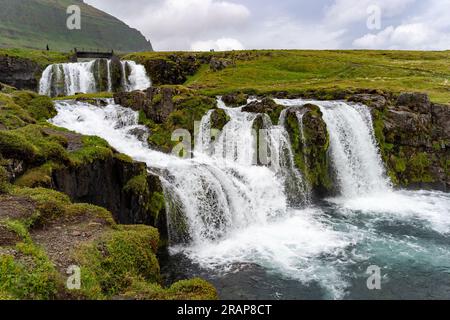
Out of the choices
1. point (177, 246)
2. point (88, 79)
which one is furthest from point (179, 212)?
point (88, 79)

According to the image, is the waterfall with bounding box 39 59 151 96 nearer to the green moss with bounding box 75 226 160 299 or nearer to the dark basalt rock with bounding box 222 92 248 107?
the dark basalt rock with bounding box 222 92 248 107

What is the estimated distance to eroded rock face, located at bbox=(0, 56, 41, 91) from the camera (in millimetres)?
66625

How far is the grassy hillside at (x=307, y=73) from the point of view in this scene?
212ft

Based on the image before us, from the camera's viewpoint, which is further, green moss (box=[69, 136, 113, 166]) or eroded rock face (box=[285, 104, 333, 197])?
eroded rock face (box=[285, 104, 333, 197])

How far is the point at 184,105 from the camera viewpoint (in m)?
38.2

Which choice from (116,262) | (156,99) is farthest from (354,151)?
(116,262)

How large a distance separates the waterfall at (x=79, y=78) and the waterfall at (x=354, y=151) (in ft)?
138

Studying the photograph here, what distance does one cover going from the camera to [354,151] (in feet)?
130

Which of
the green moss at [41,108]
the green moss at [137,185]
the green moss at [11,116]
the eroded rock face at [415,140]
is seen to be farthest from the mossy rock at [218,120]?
the eroded rock face at [415,140]

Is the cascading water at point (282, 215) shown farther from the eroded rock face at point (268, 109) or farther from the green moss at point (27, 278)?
the green moss at point (27, 278)

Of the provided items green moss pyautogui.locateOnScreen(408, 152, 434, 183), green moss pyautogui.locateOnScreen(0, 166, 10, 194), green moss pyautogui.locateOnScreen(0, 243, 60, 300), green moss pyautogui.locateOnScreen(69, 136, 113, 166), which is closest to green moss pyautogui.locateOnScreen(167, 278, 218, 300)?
green moss pyautogui.locateOnScreen(0, 243, 60, 300)

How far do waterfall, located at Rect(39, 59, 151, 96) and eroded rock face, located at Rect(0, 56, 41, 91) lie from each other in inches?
274

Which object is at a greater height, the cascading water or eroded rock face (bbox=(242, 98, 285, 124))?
eroded rock face (bbox=(242, 98, 285, 124))
